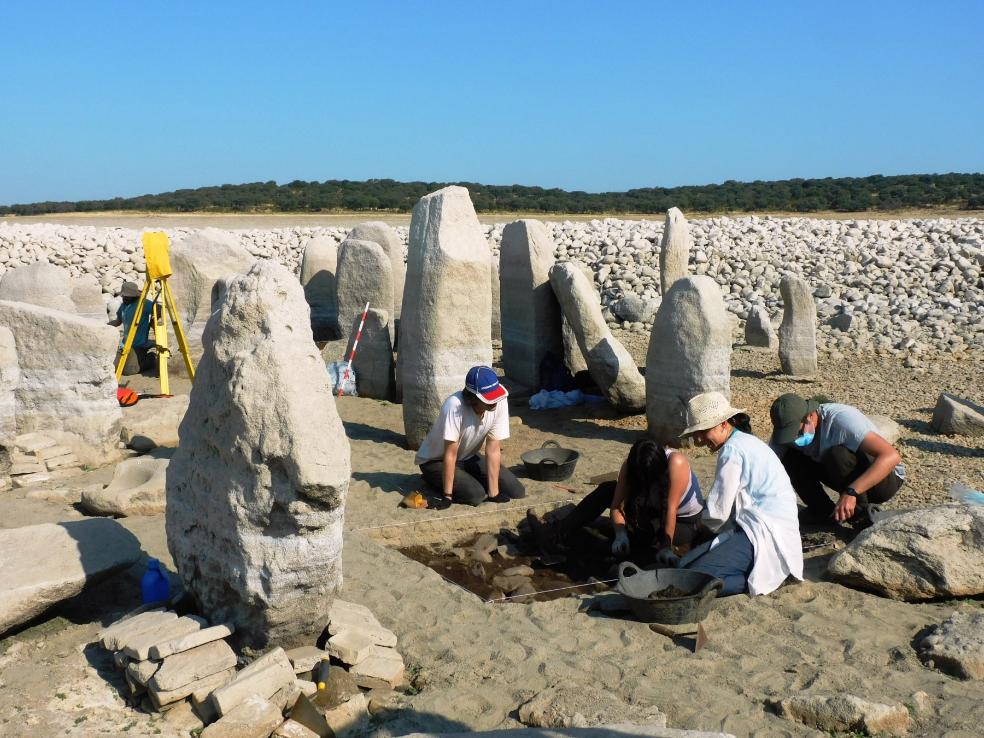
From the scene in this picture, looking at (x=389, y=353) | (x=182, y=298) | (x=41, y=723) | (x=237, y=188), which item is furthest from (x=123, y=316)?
(x=237, y=188)

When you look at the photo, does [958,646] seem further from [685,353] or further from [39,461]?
[39,461]

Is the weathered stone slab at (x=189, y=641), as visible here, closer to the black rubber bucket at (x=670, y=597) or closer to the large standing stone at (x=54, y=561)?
the large standing stone at (x=54, y=561)

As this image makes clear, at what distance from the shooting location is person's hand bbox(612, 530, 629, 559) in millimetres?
6133

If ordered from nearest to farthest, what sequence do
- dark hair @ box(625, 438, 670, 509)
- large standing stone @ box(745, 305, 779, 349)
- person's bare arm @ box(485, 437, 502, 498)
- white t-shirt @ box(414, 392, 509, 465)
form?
1. dark hair @ box(625, 438, 670, 509)
2. white t-shirt @ box(414, 392, 509, 465)
3. person's bare arm @ box(485, 437, 502, 498)
4. large standing stone @ box(745, 305, 779, 349)

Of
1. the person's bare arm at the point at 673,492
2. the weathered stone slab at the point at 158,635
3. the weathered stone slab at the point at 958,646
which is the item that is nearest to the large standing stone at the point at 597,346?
the person's bare arm at the point at 673,492

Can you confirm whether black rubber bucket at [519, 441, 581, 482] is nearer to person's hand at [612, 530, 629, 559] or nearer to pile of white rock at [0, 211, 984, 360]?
person's hand at [612, 530, 629, 559]

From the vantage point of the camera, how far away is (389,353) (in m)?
11.3

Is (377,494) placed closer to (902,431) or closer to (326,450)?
(326,450)

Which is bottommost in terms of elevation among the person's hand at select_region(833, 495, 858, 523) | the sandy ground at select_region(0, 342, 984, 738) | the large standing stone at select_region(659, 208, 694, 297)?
the sandy ground at select_region(0, 342, 984, 738)

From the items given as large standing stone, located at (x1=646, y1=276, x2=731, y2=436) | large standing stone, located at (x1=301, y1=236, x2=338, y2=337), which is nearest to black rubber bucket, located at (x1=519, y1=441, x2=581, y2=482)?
large standing stone, located at (x1=646, y1=276, x2=731, y2=436)

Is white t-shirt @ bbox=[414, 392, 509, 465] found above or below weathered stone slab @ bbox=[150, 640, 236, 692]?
above

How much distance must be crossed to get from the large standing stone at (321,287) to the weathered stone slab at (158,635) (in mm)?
9994

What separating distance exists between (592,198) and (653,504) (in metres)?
45.6

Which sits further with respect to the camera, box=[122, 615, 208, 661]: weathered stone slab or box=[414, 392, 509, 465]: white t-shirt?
box=[414, 392, 509, 465]: white t-shirt
